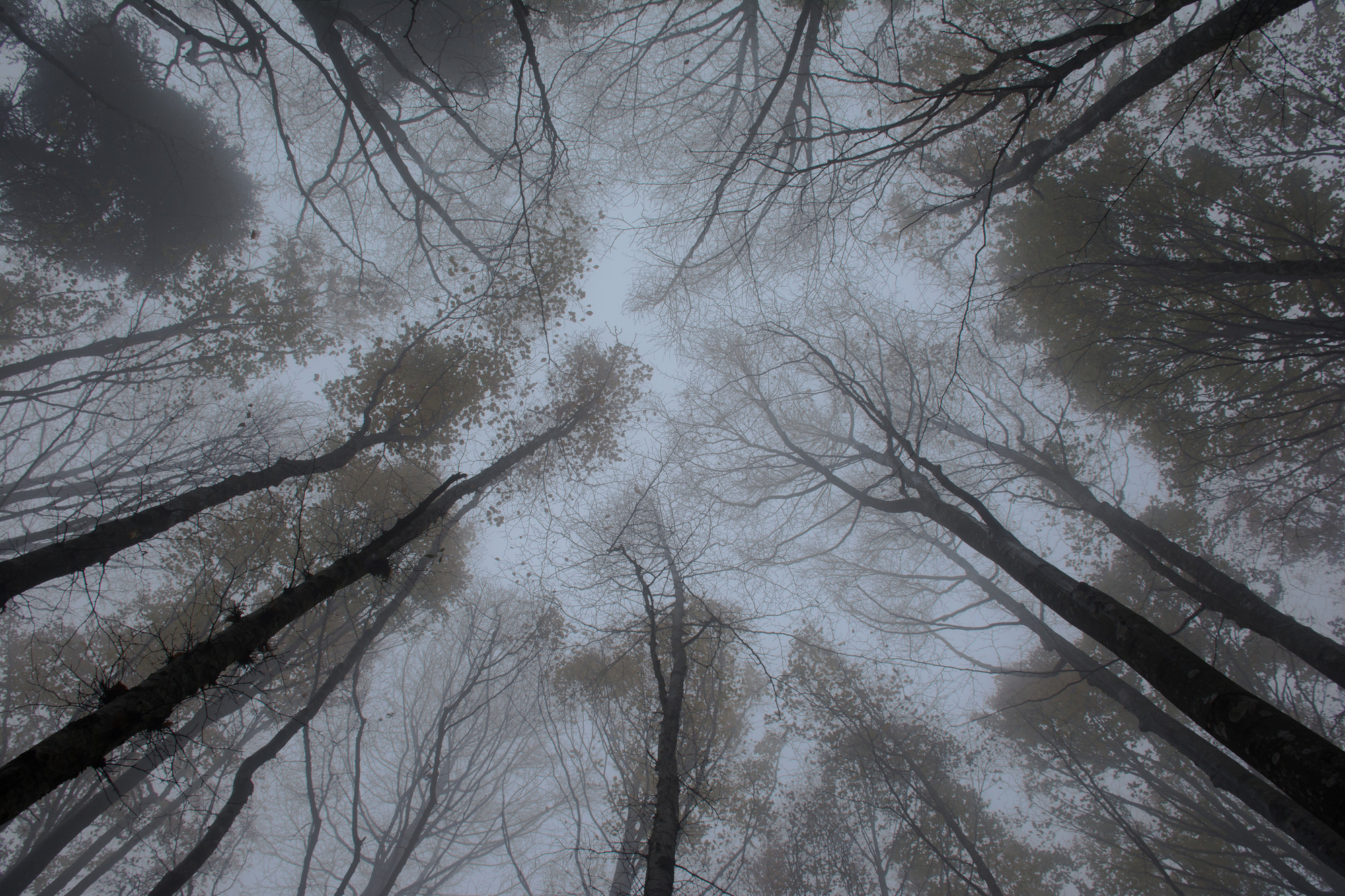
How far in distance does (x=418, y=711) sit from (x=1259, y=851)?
17.9 metres

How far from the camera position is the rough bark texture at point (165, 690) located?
6.45 ft

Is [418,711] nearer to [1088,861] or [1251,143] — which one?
[1088,861]

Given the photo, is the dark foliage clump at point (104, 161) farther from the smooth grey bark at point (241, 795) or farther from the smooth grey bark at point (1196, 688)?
the smooth grey bark at point (1196, 688)

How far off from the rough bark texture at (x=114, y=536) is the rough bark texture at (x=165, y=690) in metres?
1.56

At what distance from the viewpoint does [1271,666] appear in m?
9.44

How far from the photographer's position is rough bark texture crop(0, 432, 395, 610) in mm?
3246

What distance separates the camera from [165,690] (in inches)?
96.9

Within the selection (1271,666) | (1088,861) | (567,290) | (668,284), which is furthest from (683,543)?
(1088,861)

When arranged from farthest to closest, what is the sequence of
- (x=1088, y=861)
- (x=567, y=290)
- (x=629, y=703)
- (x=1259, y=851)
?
(x=1088, y=861)
(x=629, y=703)
(x=567, y=290)
(x=1259, y=851)

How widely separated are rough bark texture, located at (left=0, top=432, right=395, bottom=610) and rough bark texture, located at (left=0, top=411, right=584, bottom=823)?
1556 mm

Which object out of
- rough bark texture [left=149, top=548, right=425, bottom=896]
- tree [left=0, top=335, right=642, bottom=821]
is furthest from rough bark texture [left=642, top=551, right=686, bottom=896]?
rough bark texture [left=149, top=548, right=425, bottom=896]

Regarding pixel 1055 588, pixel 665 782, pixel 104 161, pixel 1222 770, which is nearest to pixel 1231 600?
pixel 1222 770

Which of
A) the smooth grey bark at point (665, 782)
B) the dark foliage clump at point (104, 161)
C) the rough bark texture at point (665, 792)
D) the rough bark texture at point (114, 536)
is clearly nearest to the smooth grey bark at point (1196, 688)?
the smooth grey bark at point (665, 782)

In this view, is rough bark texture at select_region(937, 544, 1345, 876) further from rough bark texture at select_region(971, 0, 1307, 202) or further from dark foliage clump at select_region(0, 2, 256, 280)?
dark foliage clump at select_region(0, 2, 256, 280)
